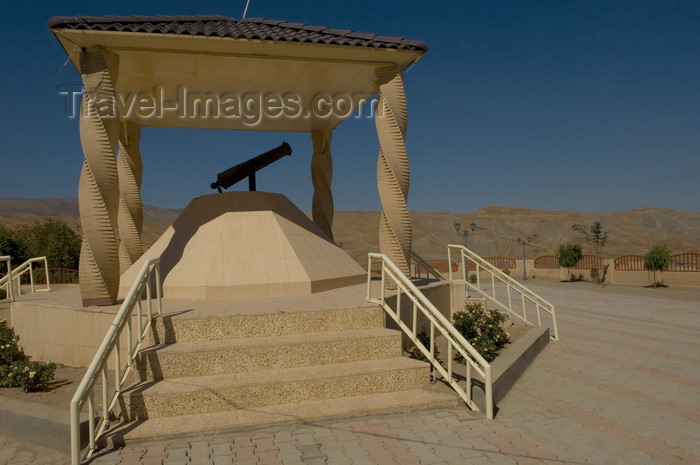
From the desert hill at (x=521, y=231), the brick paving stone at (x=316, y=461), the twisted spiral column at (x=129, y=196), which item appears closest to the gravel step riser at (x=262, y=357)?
the brick paving stone at (x=316, y=461)

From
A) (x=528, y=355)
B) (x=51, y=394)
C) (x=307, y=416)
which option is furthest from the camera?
(x=528, y=355)

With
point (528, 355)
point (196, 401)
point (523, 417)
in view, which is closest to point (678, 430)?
point (523, 417)

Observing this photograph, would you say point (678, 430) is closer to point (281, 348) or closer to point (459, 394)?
point (459, 394)

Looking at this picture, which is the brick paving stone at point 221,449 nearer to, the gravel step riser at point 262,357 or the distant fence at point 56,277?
the gravel step riser at point 262,357

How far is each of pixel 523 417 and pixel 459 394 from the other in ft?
2.10

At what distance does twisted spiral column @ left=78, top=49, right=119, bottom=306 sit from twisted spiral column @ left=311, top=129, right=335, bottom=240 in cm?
580

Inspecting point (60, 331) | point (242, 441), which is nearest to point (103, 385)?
point (242, 441)

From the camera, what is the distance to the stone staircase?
4410mm

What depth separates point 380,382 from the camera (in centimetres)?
504

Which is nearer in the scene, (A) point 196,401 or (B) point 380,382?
(A) point 196,401

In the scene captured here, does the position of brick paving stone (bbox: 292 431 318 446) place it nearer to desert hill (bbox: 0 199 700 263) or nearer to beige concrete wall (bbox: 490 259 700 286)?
beige concrete wall (bbox: 490 259 700 286)

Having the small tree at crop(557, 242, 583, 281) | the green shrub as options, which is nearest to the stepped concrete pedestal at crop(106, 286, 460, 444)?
the green shrub

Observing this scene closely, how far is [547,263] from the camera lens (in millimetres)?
30109

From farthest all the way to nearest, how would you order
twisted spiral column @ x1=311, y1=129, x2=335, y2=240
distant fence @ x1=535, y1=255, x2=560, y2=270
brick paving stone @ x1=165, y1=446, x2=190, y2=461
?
distant fence @ x1=535, y1=255, x2=560, y2=270 → twisted spiral column @ x1=311, y1=129, x2=335, y2=240 → brick paving stone @ x1=165, y1=446, x2=190, y2=461
